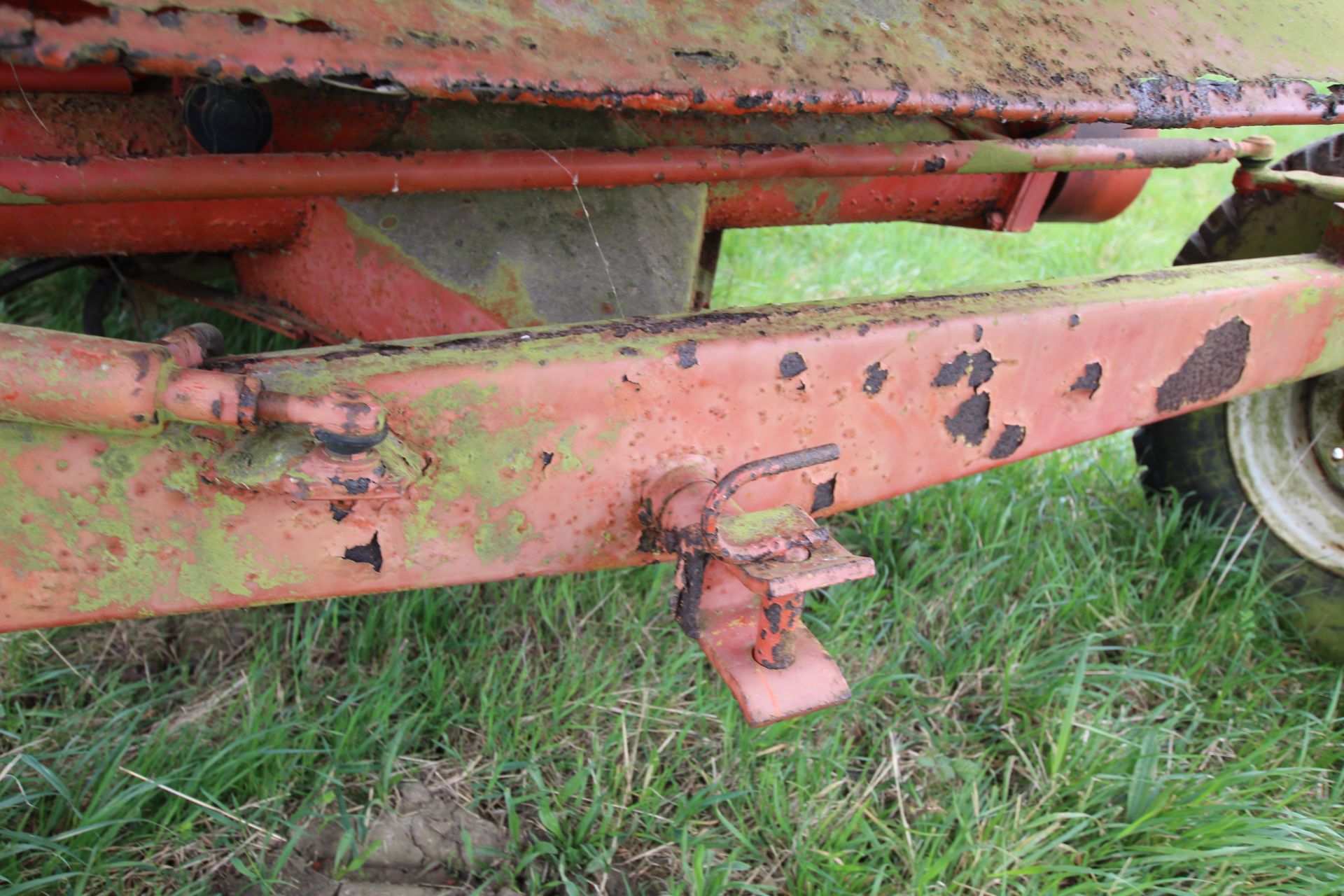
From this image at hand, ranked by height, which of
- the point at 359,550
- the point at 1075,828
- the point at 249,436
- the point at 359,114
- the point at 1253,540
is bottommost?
the point at 1075,828

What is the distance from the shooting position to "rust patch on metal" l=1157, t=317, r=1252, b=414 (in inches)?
55.9

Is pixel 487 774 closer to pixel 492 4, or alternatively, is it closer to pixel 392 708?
pixel 392 708

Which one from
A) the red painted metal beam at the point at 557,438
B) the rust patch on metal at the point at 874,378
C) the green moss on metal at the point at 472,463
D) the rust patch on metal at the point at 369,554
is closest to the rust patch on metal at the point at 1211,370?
the red painted metal beam at the point at 557,438

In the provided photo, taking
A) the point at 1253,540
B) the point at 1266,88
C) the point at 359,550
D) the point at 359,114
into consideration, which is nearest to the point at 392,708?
the point at 359,550

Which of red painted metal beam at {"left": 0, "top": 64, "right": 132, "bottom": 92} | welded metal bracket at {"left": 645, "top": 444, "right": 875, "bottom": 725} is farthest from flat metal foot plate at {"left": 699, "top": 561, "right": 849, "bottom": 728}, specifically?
red painted metal beam at {"left": 0, "top": 64, "right": 132, "bottom": 92}

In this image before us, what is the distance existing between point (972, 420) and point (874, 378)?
0.19 m

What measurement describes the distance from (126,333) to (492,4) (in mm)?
2182

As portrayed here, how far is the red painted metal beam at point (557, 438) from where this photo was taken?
37.3 inches

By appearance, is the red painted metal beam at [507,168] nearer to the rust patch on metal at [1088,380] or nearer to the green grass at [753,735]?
the rust patch on metal at [1088,380]

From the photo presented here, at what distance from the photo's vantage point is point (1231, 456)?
2102mm

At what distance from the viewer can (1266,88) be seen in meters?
1.21

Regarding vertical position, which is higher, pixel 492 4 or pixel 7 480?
pixel 492 4

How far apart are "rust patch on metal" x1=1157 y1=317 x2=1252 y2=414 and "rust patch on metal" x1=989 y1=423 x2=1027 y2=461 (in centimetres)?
25

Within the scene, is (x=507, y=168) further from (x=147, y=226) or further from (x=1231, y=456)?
(x=1231, y=456)
